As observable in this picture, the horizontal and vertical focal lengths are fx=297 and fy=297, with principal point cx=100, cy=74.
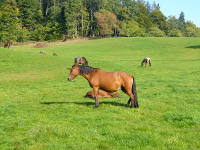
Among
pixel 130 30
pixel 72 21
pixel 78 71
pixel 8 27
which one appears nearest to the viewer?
pixel 78 71

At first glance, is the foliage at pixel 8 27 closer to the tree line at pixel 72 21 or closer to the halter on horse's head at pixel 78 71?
→ the tree line at pixel 72 21

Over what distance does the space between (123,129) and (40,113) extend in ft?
11.9

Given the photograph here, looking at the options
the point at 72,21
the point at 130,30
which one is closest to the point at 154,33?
the point at 130,30

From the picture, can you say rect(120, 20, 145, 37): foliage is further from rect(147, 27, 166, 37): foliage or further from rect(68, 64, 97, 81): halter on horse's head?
rect(68, 64, 97, 81): halter on horse's head

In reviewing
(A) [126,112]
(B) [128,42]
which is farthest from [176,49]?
(A) [126,112]

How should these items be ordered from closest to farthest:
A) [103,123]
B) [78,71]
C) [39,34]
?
[103,123] → [78,71] → [39,34]

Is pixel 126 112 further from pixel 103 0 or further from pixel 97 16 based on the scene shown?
pixel 103 0


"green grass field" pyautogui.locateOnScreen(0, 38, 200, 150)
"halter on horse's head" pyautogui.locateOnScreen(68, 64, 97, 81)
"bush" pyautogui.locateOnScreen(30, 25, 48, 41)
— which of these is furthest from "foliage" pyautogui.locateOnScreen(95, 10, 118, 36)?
"halter on horse's head" pyautogui.locateOnScreen(68, 64, 97, 81)

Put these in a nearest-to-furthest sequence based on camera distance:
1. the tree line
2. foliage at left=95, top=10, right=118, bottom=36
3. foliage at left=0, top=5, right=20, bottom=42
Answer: foliage at left=0, top=5, right=20, bottom=42 → the tree line → foliage at left=95, top=10, right=118, bottom=36

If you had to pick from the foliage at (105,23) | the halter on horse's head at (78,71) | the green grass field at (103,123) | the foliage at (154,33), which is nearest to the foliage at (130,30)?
the foliage at (154,33)

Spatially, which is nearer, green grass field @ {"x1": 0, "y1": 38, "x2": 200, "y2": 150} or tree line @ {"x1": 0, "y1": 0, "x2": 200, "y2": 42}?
green grass field @ {"x1": 0, "y1": 38, "x2": 200, "y2": 150}

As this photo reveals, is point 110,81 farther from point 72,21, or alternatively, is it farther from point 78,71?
point 72,21

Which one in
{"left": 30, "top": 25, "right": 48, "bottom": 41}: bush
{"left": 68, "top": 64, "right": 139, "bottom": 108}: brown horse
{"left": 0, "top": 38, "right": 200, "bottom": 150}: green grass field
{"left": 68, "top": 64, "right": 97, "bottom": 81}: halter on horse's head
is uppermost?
{"left": 30, "top": 25, "right": 48, "bottom": 41}: bush

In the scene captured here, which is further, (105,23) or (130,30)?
(130,30)
